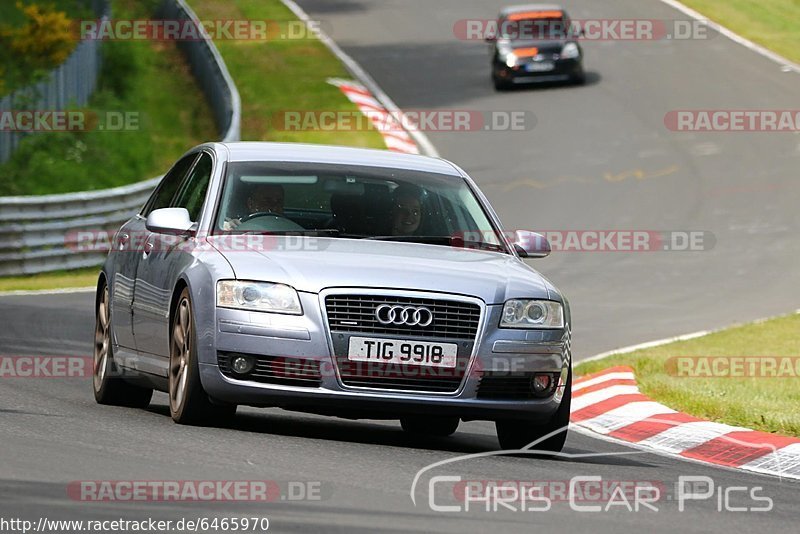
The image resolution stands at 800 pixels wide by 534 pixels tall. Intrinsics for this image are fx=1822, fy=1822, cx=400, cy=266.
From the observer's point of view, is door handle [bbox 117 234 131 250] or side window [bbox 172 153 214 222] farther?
door handle [bbox 117 234 131 250]

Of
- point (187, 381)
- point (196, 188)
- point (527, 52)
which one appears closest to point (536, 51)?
point (527, 52)

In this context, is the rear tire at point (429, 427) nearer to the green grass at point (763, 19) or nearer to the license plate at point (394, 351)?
the license plate at point (394, 351)

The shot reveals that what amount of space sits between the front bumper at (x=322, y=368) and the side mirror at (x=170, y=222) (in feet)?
3.01

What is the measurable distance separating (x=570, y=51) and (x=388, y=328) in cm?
2997

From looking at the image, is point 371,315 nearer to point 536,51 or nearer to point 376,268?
point 376,268

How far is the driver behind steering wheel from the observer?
10.1 meters

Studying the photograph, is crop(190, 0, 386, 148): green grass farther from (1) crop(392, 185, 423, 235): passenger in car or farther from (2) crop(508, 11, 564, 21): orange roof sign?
(1) crop(392, 185, 423, 235): passenger in car

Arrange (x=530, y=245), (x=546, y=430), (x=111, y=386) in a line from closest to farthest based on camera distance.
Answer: (x=546, y=430) → (x=530, y=245) → (x=111, y=386)

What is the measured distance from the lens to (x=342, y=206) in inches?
399

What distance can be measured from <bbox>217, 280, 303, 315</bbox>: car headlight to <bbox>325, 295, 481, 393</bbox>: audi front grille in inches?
7.1

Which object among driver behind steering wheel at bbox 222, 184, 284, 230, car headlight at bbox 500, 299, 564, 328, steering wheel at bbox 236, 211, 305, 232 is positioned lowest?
car headlight at bbox 500, 299, 564, 328

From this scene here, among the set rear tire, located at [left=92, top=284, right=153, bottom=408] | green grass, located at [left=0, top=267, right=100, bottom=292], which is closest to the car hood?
rear tire, located at [left=92, top=284, right=153, bottom=408]

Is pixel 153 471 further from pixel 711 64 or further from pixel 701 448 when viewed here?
pixel 711 64

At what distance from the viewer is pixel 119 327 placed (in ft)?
35.8
